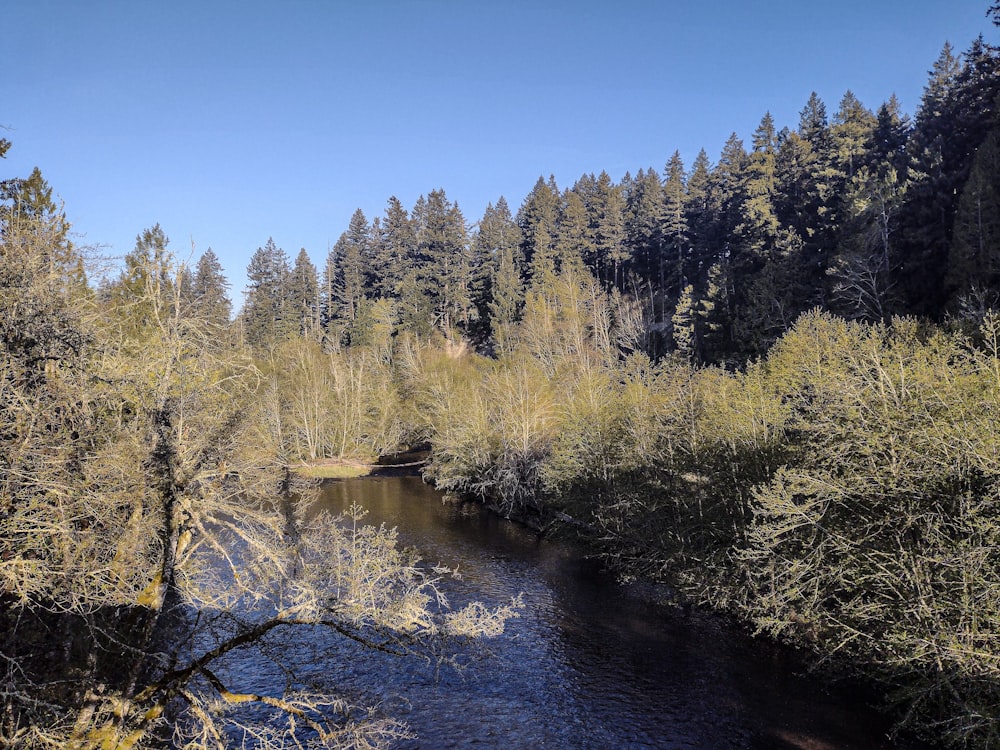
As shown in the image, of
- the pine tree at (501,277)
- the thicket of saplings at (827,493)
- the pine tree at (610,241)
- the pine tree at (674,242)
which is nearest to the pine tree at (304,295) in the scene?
the pine tree at (501,277)

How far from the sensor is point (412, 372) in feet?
194

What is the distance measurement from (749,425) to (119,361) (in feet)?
63.8

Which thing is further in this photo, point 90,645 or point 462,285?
point 462,285

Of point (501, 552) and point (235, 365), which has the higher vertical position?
point (235, 365)

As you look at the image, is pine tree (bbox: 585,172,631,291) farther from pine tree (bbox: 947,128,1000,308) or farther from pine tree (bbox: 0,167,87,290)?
pine tree (bbox: 0,167,87,290)

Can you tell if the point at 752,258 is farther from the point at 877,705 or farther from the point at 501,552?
the point at 877,705

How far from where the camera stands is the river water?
15242 millimetres

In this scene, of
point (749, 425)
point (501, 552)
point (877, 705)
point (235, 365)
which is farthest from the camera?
point (501, 552)

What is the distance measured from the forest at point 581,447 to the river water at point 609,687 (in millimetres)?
1222

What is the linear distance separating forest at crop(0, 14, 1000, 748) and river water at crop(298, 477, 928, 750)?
4.01 feet

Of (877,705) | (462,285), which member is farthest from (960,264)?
(462,285)

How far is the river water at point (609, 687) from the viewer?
1524 centimetres

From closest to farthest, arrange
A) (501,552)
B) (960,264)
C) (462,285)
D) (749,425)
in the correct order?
(749,425), (501,552), (960,264), (462,285)

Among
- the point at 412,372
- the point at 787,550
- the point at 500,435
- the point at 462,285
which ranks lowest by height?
the point at 787,550
